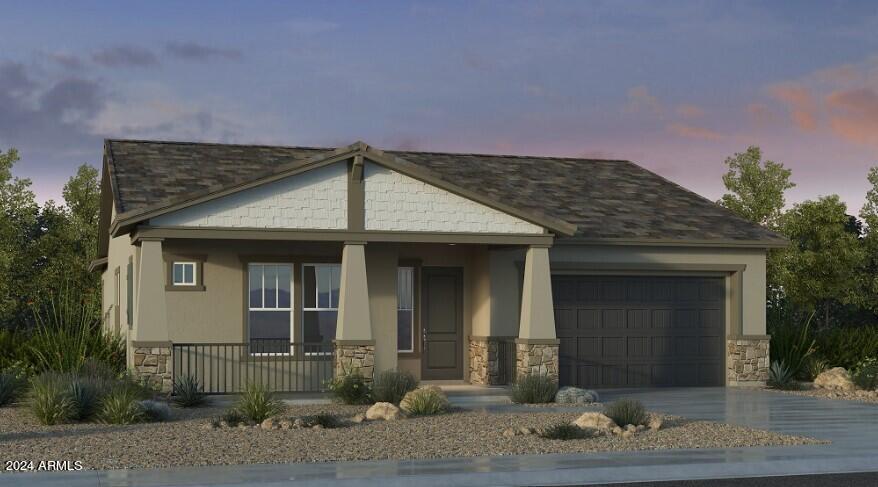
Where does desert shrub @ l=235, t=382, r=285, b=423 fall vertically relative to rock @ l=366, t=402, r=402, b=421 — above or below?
above

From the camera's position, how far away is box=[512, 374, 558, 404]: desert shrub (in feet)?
67.8

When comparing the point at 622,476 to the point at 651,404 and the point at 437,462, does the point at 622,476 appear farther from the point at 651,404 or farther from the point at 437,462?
the point at 651,404

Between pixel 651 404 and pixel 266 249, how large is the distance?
307 inches

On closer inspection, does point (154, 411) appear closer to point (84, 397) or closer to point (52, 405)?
point (84, 397)

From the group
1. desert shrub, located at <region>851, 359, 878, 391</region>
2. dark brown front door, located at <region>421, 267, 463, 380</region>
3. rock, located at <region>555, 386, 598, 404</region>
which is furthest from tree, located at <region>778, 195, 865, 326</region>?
rock, located at <region>555, 386, 598, 404</region>

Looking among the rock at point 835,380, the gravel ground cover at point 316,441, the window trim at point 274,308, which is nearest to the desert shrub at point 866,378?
the rock at point 835,380

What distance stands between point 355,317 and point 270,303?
2.65 m

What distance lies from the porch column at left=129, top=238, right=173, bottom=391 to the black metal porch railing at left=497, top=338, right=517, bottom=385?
669 centimetres

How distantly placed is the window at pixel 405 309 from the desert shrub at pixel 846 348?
9774 millimetres

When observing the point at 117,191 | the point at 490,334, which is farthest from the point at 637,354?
the point at 117,191

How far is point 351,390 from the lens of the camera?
1970cm

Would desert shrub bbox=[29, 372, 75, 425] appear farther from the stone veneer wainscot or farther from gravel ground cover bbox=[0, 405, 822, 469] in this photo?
the stone veneer wainscot

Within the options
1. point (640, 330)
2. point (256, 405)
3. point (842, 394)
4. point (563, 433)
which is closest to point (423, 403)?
point (256, 405)

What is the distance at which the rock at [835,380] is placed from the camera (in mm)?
24078
